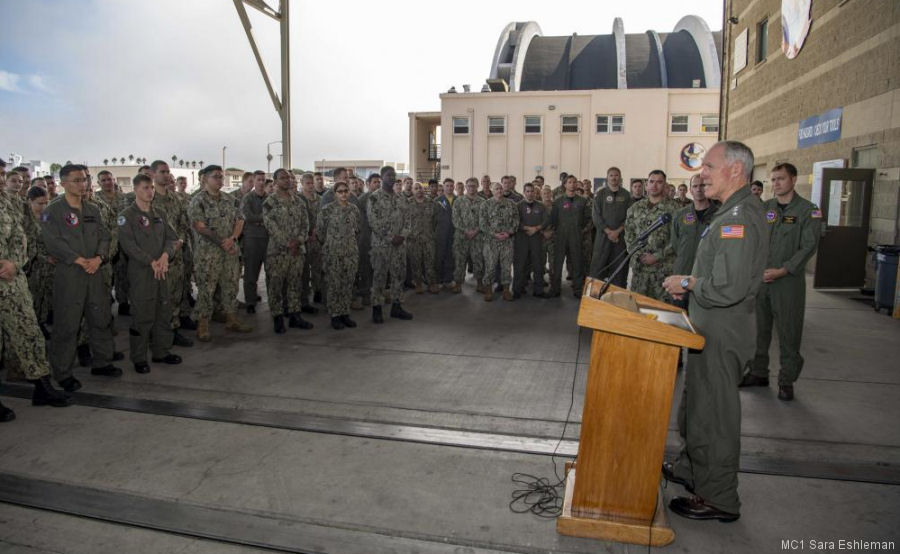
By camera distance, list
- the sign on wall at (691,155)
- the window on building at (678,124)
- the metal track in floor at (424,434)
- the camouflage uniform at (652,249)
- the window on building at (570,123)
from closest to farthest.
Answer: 1. the metal track in floor at (424,434)
2. the camouflage uniform at (652,249)
3. the sign on wall at (691,155)
4. the window on building at (678,124)
5. the window on building at (570,123)

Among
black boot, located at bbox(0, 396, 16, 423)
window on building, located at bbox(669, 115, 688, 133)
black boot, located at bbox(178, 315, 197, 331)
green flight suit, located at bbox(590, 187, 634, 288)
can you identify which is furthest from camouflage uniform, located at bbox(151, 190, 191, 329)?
window on building, located at bbox(669, 115, 688, 133)

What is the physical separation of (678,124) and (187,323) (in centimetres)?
2632

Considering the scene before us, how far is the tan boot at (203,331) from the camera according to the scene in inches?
256

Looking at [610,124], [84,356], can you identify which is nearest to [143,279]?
[84,356]

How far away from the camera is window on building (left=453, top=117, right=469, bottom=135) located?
29156mm

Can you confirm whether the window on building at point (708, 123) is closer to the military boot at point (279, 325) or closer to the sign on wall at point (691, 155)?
the sign on wall at point (691, 155)

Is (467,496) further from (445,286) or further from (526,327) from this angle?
(445,286)

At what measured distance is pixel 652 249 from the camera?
602 centimetres

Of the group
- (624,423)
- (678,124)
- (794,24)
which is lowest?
(624,423)

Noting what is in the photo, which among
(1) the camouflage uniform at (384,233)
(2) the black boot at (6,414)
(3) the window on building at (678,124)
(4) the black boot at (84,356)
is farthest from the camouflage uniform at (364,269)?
(3) the window on building at (678,124)

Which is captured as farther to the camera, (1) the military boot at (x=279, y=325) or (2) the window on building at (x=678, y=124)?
(2) the window on building at (x=678, y=124)

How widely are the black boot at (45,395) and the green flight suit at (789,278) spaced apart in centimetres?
569

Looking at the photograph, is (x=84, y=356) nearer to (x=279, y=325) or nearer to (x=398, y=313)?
(x=279, y=325)

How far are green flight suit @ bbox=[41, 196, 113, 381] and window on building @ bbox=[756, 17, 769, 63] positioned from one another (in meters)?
14.9
